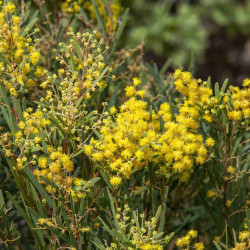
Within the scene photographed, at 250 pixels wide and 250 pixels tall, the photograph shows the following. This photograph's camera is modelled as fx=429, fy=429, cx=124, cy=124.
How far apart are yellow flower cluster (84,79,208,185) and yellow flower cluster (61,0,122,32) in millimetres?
568

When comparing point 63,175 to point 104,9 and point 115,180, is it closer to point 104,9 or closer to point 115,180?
point 115,180

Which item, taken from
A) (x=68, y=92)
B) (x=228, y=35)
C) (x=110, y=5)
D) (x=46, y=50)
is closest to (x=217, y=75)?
(x=228, y=35)

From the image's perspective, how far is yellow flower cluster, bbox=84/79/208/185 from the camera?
80 cm

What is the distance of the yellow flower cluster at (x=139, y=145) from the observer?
0.80 meters

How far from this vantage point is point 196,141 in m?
0.88

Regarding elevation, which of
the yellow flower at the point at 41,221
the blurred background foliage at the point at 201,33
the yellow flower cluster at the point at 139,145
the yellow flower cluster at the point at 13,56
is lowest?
the blurred background foliage at the point at 201,33

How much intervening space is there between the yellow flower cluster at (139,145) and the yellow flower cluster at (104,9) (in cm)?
57

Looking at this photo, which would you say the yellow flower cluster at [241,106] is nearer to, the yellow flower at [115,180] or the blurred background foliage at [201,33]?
the yellow flower at [115,180]

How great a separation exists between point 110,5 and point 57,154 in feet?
2.55

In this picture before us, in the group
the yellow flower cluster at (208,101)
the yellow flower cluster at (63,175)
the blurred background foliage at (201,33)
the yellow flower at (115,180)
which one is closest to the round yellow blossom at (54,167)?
the yellow flower cluster at (63,175)

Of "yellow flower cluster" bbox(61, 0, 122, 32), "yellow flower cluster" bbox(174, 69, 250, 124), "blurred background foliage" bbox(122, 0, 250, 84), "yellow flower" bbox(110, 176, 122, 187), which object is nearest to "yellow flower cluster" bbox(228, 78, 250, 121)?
"yellow flower cluster" bbox(174, 69, 250, 124)

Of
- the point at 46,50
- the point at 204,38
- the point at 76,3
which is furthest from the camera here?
the point at 204,38

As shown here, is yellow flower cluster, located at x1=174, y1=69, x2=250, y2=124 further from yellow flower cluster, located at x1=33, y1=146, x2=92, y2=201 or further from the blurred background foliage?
the blurred background foliage

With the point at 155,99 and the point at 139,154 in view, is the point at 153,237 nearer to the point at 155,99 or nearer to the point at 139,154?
the point at 139,154
